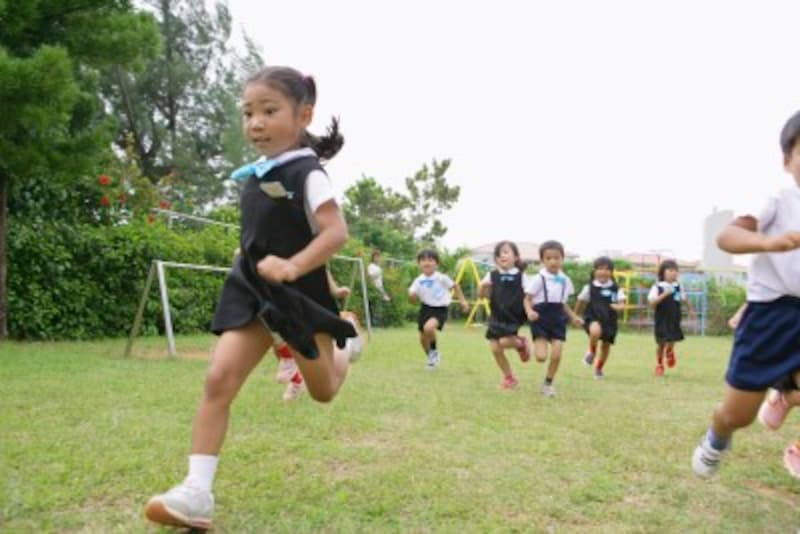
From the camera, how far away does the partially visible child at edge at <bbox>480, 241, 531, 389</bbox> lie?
7241 millimetres

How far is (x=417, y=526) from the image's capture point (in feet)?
8.47

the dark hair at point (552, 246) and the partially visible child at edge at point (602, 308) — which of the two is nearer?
the dark hair at point (552, 246)

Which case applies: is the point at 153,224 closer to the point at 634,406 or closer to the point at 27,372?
the point at 27,372

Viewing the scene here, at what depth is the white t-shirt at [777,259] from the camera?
2.68 meters

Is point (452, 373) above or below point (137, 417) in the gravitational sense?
below

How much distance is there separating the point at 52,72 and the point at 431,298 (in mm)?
5208

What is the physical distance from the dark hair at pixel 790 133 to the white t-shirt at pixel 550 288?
4.43 metres

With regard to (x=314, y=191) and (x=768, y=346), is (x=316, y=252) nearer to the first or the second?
(x=314, y=191)

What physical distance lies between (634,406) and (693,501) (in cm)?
308

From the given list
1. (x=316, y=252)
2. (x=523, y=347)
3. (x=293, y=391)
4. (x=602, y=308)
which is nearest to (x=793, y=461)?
(x=316, y=252)

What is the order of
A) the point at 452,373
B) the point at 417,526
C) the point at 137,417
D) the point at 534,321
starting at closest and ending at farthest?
the point at 417,526 → the point at 137,417 → the point at 534,321 → the point at 452,373

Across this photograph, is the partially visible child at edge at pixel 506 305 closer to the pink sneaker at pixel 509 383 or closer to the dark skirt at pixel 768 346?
the pink sneaker at pixel 509 383

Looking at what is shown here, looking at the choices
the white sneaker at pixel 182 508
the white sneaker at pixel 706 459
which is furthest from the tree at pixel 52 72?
the white sneaker at pixel 706 459

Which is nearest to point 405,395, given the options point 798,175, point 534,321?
point 534,321
